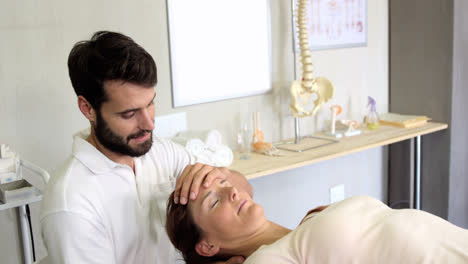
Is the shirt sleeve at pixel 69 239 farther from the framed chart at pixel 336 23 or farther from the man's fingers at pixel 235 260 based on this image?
the framed chart at pixel 336 23

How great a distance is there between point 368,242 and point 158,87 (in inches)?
50.7

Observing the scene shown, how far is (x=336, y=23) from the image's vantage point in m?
2.94

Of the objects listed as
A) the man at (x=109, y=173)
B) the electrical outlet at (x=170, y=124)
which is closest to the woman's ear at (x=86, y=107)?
the man at (x=109, y=173)

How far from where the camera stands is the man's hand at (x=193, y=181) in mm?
1409

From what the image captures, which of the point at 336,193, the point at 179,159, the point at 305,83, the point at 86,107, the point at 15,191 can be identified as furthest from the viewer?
the point at 336,193

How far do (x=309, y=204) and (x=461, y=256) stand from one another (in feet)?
5.90

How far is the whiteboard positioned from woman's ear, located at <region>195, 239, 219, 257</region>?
37.4 inches

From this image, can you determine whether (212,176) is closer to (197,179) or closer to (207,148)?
(197,179)

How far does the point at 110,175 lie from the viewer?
4.63ft

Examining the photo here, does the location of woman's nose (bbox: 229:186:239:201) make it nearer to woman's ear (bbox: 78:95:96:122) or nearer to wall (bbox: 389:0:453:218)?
woman's ear (bbox: 78:95:96:122)

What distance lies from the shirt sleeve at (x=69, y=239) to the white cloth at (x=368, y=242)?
424mm

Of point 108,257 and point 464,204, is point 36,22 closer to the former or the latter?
point 108,257

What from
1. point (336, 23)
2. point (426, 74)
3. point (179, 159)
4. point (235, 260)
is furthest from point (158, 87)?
point (426, 74)

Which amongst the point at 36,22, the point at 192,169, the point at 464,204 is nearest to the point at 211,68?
the point at 36,22
